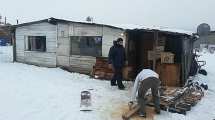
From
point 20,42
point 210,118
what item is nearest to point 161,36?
point 210,118

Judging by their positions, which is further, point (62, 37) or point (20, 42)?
point (20, 42)

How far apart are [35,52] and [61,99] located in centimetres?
820

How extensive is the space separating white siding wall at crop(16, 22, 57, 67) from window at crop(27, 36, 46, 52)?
0.20m

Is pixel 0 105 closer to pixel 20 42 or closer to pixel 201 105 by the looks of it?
pixel 201 105

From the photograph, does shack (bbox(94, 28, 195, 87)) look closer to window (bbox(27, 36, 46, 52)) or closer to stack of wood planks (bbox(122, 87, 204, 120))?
stack of wood planks (bbox(122, 87, 204, 120))

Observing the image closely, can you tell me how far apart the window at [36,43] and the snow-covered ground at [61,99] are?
313 centimetres

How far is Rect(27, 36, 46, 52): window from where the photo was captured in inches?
672

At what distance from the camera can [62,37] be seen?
51.9 ft

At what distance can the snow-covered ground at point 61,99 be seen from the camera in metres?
8.22

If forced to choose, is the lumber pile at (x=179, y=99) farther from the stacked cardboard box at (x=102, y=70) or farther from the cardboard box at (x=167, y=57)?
the stacked cardboard box at (x=102, y=70)

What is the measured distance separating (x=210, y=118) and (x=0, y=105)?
584 cm

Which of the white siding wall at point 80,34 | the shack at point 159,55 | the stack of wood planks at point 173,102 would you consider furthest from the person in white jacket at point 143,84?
the white siding wall at point 80,34

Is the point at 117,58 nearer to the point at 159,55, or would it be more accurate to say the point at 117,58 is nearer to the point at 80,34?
the point at 159,55

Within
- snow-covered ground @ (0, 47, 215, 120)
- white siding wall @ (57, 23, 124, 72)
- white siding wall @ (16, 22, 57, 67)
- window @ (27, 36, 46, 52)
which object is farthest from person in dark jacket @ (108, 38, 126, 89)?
window @ (27, 36, 46, 52)
